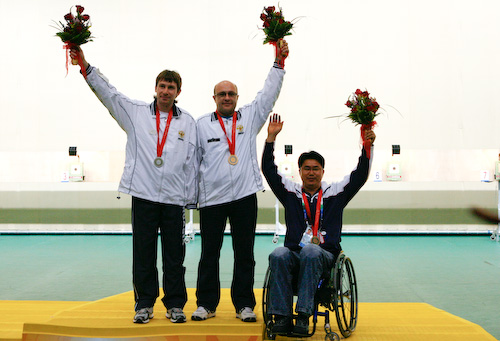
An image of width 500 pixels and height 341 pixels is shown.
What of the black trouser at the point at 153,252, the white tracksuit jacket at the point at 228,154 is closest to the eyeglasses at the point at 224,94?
the white tracksuit jacket at the point at 228,154

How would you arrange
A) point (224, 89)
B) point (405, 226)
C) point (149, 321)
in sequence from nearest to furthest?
point (149, 321) < point (224, 89) < point (405, 226)

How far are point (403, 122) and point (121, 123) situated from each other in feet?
20.7

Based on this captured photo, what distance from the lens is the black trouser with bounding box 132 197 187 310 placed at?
8.79 feet

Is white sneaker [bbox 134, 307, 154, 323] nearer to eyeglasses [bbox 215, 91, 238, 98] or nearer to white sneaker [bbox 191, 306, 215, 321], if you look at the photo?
white sneaker [bbox 191, 306, 215, 321]

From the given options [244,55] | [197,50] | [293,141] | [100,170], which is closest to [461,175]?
[293,141]

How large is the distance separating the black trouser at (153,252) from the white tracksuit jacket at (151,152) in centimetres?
7

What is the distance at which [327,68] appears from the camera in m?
8.32

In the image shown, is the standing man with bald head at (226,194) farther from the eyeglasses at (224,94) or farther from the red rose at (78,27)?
the red rose at (78,27)

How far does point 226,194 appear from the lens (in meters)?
2.75

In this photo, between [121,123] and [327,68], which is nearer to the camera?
[121,123]

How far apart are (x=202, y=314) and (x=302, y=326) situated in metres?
0.53

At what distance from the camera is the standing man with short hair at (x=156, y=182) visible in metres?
2.67

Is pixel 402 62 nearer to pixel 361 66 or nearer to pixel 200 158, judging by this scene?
pixel 361 66

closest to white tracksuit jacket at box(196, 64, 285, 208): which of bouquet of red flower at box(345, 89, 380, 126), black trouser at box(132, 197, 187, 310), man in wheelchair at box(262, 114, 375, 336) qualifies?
man in wheelchair at box(262, 114, 375, 336)
